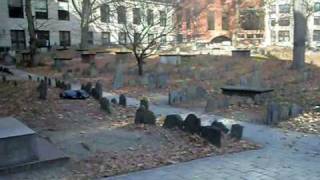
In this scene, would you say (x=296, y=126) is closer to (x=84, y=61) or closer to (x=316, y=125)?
(x=316, y=125)

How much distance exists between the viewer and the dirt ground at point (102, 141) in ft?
21.0

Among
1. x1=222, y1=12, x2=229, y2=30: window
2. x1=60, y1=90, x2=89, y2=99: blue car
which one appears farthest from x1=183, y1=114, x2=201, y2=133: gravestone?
x1=222, y1=12, x2=229, y2=30: window

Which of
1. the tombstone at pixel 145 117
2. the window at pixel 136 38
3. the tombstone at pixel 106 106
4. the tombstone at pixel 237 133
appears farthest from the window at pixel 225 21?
the tombstone at pixel 237 133

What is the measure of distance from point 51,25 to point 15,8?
4.18m

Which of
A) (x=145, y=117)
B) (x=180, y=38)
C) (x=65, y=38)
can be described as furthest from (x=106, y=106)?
(x=65, y=38)

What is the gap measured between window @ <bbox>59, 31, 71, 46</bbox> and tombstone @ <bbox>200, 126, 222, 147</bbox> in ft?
142

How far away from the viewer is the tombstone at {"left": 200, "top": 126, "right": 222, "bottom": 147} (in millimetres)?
7613

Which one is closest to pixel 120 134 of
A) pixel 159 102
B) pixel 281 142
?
pixel 281 142

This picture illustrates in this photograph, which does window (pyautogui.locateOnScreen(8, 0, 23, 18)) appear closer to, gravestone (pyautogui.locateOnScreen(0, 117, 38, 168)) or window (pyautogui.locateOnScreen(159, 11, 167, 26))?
window (pyautogui.locateOnScreen(159, 11, 167, 26))

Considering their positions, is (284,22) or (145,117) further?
(284,22)

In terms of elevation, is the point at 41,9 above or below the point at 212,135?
above

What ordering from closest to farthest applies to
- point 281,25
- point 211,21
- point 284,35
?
point 211,21 < point 284,35 < point 281,25

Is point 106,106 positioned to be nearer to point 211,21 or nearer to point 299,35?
point 299,35

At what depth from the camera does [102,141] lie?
787 centimetres
